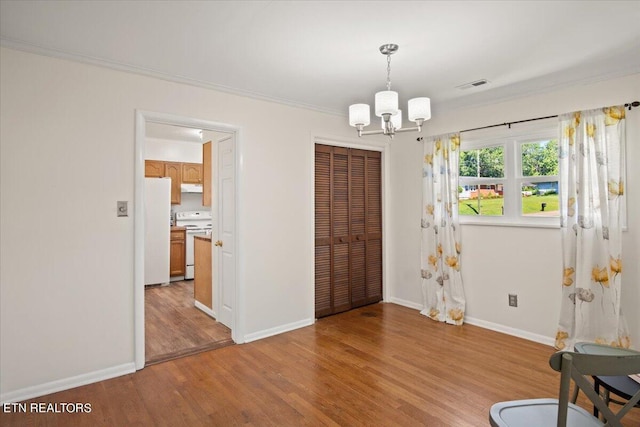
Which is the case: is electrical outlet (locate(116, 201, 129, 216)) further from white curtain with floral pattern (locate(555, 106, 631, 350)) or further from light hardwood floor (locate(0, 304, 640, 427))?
white curtain with floral pattern (locate(555, 106, 631, 350))

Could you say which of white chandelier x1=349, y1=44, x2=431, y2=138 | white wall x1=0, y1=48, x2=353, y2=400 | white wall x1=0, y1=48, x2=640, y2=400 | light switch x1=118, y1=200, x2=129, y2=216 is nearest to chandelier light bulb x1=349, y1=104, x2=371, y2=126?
white chandelier x1=349, y1=44, x2=431, y2=138

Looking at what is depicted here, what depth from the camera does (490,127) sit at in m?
3.97

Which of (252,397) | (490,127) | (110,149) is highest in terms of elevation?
(490,127)

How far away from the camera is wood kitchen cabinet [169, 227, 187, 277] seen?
6.66 meters

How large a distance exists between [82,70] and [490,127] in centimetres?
392

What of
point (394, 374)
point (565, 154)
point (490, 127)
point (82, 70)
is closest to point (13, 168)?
point (82, 70)

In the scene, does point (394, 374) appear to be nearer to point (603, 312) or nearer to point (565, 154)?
point (603, 312)

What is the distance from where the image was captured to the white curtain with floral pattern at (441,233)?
4199mm

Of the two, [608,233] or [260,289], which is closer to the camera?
[608,233]

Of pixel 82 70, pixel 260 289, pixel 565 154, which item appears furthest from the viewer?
pixel 260 289

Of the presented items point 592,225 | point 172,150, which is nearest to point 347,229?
point 592,225

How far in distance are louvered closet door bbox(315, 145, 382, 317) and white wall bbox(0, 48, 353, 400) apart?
169cm

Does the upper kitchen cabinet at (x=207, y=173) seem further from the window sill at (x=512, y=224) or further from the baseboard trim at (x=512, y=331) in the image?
the baseboard trim at (x=512, y=331)

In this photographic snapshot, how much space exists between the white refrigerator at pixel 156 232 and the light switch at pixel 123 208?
3400 millimetres
